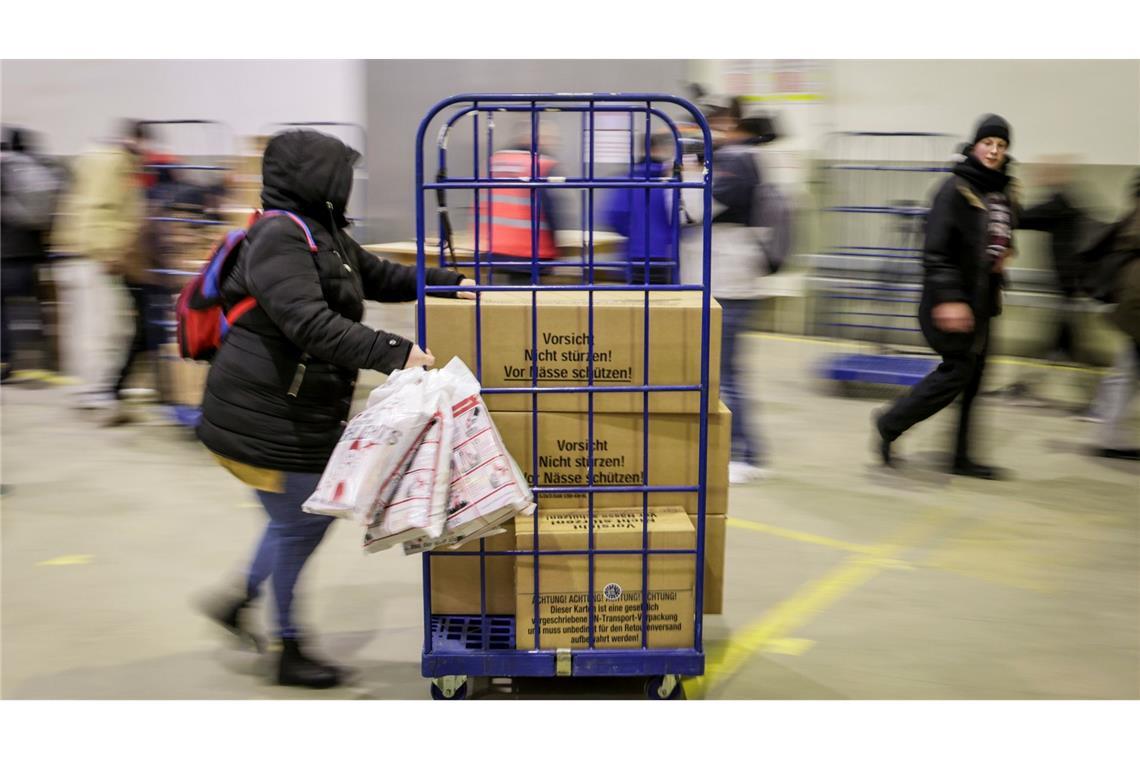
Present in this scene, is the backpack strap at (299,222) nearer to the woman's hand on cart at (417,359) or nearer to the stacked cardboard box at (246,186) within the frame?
the woman's hand on cart at (417,359)

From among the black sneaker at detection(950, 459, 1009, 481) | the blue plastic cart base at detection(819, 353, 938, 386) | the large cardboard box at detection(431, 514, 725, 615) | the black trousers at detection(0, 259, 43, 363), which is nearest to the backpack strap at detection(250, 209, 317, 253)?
the large cardboard box at detection(431, 514, 725, 615)

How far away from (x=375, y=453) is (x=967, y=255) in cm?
341

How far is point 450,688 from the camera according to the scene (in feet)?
10.3

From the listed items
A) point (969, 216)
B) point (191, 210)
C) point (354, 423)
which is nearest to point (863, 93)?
point (969, 216)

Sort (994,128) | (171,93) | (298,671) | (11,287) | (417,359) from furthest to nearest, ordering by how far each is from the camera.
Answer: (171,93) < (11,287) < (994,128) < (298,671) < (417,359)

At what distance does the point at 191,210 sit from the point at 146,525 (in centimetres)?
207

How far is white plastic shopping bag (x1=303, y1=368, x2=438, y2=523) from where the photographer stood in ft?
8.88

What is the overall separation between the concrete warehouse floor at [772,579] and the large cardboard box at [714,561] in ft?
1.01

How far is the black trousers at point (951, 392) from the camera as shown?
518cm

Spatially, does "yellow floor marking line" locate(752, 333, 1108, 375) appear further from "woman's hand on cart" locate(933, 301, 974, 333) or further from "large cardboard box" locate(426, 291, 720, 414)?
"large cardboard box" locate(426, 291, 720, 414)

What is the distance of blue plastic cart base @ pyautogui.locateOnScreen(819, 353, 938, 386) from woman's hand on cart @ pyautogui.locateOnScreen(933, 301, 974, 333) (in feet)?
6.25

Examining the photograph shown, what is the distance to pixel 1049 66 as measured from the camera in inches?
301

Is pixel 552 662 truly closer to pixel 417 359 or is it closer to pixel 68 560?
pixel 417 359

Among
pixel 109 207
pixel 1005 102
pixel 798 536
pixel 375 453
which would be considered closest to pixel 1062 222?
pixel 1005 102
